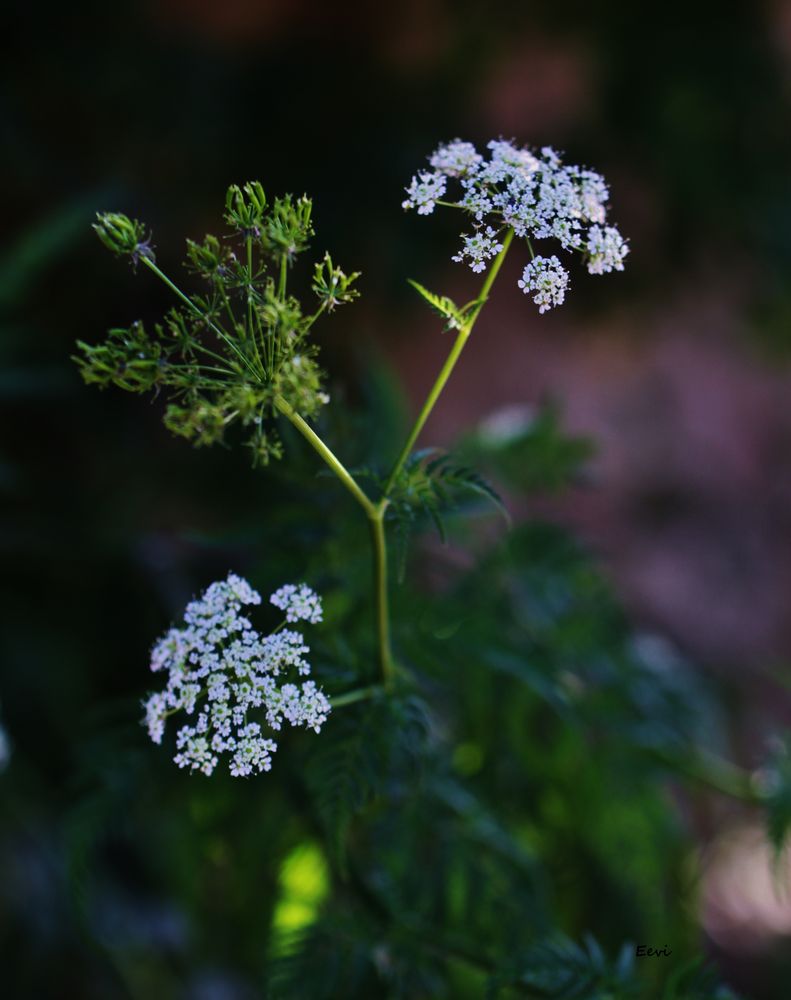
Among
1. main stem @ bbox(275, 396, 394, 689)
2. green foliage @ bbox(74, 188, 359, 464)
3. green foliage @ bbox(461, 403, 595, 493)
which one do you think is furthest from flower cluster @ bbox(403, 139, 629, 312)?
green foliage @ bbox(461, 403, 595, 493)

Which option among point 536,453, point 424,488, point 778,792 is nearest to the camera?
point 424,488

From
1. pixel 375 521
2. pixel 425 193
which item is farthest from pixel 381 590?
pixel 425 193

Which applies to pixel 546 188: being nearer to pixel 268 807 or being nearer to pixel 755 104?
pixel 268 807

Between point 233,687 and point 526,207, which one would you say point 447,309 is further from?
point 233,687

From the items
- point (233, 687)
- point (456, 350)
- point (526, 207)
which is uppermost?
point (526, 207)

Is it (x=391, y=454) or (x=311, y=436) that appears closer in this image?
(x=311, y=436)

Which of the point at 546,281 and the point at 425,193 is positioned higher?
the point at 425,193

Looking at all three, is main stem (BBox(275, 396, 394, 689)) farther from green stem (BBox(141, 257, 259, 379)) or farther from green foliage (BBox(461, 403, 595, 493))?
green foliage (BBox(461, 403, 595, 493))
